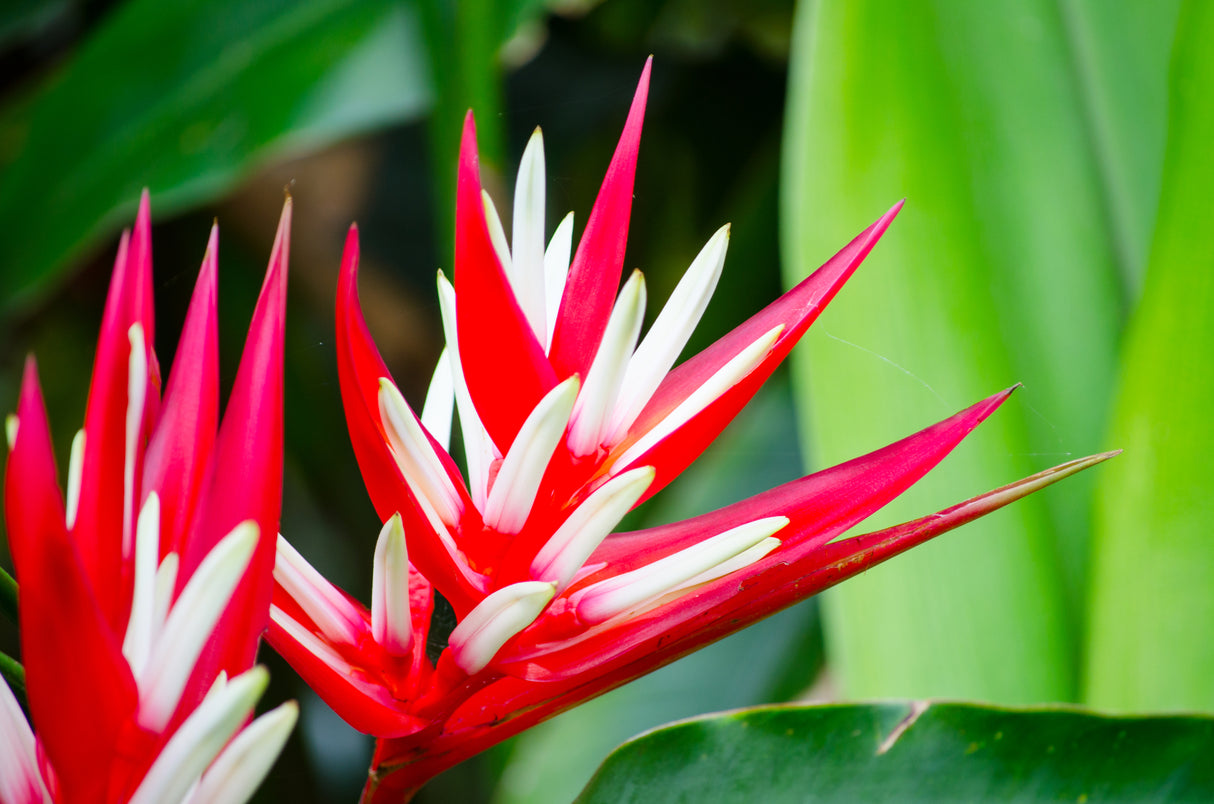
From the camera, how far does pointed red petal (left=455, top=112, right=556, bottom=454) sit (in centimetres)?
19

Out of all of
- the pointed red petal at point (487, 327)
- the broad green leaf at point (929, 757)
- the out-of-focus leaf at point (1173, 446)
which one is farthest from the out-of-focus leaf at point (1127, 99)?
the pointed red petal at point (487, 327)

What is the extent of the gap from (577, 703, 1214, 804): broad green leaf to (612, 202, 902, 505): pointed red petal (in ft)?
0.27

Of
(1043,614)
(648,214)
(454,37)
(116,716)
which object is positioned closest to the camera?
(116,716)

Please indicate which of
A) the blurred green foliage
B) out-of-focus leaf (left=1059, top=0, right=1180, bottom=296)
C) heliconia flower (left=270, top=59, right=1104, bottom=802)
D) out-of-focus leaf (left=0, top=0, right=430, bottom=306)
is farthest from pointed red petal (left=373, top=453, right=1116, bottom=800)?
out-of-focus leaf (left=0, top=0, right=430, bottom=306)

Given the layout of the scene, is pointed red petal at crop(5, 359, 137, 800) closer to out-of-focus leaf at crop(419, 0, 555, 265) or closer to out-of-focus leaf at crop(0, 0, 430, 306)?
out-of-focus leaf at crop(419, 0, 555, 265)

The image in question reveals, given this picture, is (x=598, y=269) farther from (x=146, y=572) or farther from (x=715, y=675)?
(x=715, y=675)

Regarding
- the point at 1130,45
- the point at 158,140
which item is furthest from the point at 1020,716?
the point at 158,140

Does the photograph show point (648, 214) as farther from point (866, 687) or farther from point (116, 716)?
point (116, 716)

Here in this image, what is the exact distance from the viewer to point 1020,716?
27 cm

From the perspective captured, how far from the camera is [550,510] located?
21 centimetres

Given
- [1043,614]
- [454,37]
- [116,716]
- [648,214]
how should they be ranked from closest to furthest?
[116,716] → [1043,614] → [454,37] → [648,214]

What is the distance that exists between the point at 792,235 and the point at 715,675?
1.36 feet

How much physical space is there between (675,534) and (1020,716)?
0.39ft

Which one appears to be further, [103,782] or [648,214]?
[648,214]
